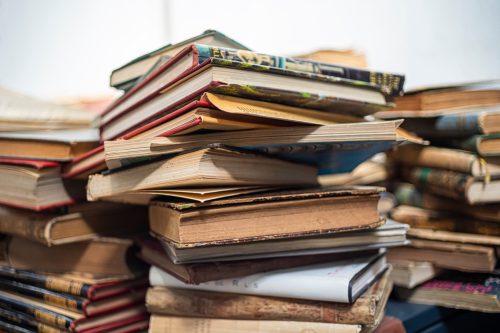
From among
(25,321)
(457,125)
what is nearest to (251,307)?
(25,321)

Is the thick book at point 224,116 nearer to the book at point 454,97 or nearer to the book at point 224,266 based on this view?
the book at point 224,266

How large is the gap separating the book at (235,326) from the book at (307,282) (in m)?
0.03

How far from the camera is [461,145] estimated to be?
30.6 inches

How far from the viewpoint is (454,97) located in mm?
780

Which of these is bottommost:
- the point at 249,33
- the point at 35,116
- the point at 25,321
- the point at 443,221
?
the point at 25,321

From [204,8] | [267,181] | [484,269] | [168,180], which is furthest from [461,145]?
[204,8]

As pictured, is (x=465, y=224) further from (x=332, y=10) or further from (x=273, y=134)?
(x=332, y=10)

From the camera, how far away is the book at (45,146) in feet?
2.17

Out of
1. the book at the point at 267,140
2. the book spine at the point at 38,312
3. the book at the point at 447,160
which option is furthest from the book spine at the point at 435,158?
the book spine at the point at 38,312

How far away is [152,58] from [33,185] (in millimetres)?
234

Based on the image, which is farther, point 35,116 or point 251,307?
point 35,116

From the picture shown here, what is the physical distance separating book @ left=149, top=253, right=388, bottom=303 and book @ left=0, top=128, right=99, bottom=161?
0.70 feet

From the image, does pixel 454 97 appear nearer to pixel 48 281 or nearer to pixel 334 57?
pixel 334 57

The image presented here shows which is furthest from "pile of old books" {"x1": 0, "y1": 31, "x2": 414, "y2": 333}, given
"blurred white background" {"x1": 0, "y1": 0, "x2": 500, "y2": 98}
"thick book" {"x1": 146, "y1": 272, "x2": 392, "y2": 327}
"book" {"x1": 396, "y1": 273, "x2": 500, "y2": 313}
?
"blurred white background" {"x1": 0, "y1": 0, "x2": 500, "y2": 98}
